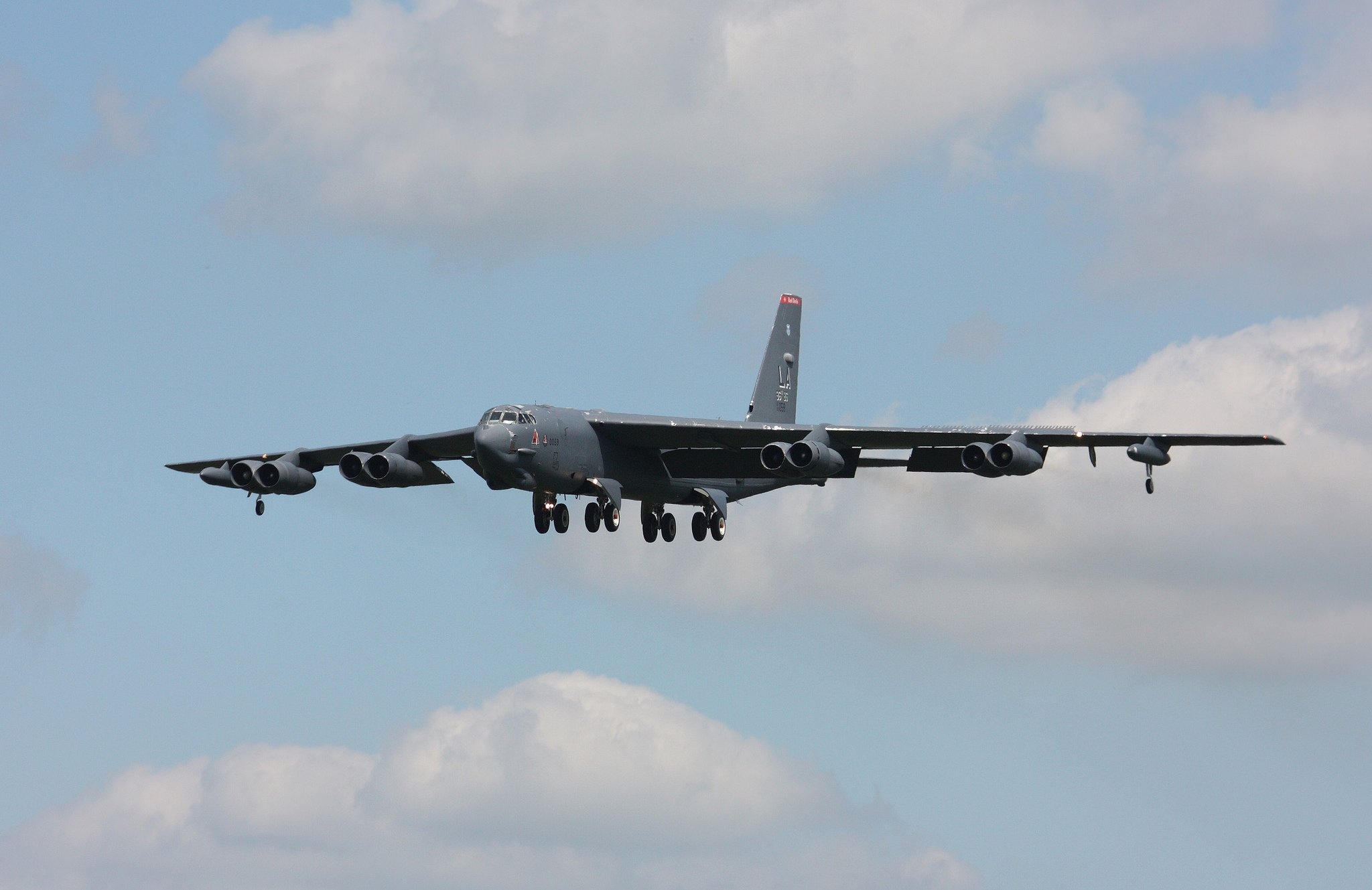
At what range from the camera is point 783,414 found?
194 feet

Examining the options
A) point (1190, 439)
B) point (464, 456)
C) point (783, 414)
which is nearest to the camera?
point (1190, 439)

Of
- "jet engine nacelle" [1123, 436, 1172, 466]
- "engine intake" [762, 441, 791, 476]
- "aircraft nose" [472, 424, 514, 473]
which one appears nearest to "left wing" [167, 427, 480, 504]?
"aircraft nose" [472, 424, 514, 473]

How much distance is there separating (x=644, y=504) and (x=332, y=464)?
30.1 feet

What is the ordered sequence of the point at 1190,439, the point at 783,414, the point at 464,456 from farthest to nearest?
1. the point at 783,414
2. the point at 464,456
3. the point at 1190,439

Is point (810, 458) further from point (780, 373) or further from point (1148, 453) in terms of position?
point (780, 373)

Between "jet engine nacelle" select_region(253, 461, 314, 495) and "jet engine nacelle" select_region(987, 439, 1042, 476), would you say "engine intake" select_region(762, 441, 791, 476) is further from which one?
"jet engine nacelle" select_region(253, 461, 314, 495)

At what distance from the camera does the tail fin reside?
58.2 metres

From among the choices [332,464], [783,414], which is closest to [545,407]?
[332,464]

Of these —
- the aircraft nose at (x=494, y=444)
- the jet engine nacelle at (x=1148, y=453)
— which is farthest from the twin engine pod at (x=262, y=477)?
the jet engine nacelle at (x=1148, y=453)

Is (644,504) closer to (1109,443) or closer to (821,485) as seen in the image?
(821,485)

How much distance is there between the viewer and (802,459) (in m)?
46.6

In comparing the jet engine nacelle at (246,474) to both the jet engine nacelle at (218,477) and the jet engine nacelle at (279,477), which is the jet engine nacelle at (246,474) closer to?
the jet engine nacelle at (279,477)

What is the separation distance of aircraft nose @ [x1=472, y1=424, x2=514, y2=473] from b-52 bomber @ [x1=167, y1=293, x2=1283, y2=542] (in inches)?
1.4

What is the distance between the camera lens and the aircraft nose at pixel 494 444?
44438 mm
